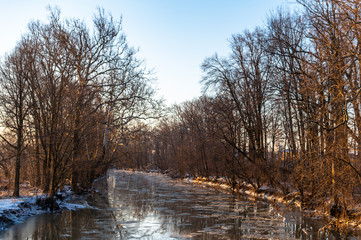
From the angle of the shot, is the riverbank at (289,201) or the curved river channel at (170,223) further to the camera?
the riverbank at (289,201)

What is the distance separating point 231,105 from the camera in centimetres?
2645

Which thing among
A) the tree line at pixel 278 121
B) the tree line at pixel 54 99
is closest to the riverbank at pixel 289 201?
the tree line at pixel 278 121

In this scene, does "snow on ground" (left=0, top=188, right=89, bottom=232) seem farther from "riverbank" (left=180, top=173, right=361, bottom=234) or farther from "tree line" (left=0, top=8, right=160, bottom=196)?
"riverbank" (left=180, top=173, right=361, bottom=234)

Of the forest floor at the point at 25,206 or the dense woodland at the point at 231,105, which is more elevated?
the dense woodland at the point at 231,105

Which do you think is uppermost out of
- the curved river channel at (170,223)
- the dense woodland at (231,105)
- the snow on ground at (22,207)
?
the dense woodland at (231,105)

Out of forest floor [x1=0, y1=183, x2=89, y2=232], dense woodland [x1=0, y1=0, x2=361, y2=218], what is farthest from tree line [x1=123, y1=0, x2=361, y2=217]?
forest floor [x1=0, y1=183, x2=89, y2=232]

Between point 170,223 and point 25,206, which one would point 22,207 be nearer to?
point 25,206

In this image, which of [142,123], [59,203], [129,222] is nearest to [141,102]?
[142,123]

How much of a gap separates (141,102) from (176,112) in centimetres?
3367

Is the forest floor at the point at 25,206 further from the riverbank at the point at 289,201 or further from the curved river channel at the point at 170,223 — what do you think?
the riverbank at the point at 289,201

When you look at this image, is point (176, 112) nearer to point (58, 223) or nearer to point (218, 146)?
point (218, 146)

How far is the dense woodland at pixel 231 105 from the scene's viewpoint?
34.3 feet

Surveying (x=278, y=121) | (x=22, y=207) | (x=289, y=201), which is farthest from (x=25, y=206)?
(x=278, y=121)

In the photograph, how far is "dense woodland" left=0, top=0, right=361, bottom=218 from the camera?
10.5 metres
